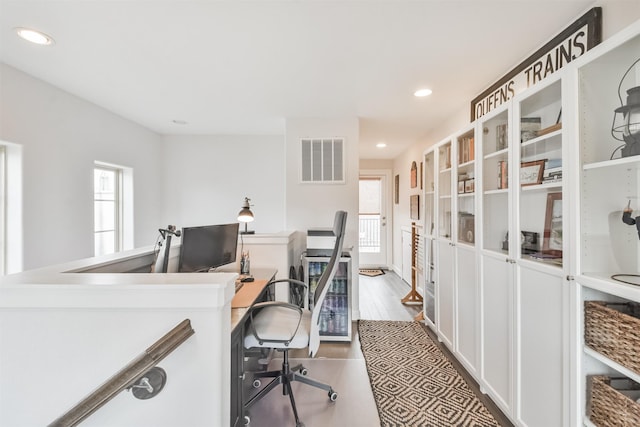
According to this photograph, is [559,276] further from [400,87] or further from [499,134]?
[400,87]

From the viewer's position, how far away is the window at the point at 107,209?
3439 mm

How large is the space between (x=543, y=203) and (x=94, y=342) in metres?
2.20

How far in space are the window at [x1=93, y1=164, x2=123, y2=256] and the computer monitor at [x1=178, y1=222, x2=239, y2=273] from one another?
2.12m

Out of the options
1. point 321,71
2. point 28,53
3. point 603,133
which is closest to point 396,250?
point 321,71

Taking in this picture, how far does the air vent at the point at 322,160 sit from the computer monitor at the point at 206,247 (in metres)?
1.47

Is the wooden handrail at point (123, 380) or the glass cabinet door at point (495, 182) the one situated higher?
the glass cabinet door at point (495, 182)

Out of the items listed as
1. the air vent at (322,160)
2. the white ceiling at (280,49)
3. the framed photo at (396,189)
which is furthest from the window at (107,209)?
the framed photo at (396,189)

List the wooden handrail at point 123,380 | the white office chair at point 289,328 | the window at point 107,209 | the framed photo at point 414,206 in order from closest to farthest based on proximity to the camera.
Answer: the wooden handrail at point 123,380, the white office chair at point 289,328, the window at point 107,209, the framed photo at point 414,206

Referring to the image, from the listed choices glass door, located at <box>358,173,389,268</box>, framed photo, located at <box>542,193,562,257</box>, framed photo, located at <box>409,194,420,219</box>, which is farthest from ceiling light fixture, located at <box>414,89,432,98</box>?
glass door, located at <box>358,173,389,268</box>

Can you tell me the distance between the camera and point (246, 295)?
1.81m

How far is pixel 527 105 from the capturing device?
1.64 meters

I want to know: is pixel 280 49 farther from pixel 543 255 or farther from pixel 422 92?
pixel 543 255

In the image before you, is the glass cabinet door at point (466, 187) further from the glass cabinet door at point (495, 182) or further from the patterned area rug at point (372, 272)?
the patterned area rug at point (372, 272)

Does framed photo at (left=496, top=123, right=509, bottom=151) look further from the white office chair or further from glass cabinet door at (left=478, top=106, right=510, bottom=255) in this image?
the white office chair
